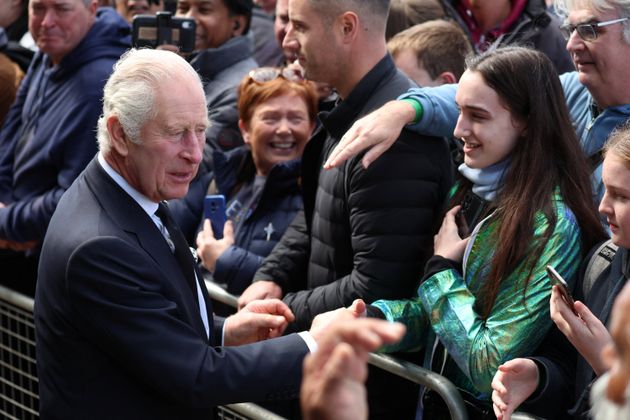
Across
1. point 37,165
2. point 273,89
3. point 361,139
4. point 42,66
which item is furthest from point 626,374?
point 42,66

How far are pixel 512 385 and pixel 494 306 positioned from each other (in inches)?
12.7

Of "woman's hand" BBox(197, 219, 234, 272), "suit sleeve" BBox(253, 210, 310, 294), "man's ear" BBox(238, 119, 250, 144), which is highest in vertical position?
"man's ear" BBox(238, 119, 250, 144)

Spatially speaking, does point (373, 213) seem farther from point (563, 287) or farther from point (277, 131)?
point (277, 131)

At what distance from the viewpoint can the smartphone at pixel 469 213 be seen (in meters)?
3.74

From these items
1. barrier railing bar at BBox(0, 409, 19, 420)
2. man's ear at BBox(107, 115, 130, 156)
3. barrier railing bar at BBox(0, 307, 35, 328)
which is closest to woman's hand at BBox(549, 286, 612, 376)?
man's ear at BBox(107, 115, 130, 156)

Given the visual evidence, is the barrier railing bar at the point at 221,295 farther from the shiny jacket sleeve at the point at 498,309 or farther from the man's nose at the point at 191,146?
the man's nose at the point at 191,146

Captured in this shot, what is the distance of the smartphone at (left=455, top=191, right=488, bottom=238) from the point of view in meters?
3.74

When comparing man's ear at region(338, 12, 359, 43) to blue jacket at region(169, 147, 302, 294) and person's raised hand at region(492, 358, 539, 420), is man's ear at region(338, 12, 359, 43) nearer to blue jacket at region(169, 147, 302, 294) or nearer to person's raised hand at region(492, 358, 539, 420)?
blue jacket at region(169, 147, 302, 294)

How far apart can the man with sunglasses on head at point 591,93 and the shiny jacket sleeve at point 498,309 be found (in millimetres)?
451

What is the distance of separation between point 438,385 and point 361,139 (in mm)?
880

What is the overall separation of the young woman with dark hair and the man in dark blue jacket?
2.16 m

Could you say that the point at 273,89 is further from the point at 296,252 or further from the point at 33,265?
the point at 33,265

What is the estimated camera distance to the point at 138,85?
3.22 metres

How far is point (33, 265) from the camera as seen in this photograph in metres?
5.76
